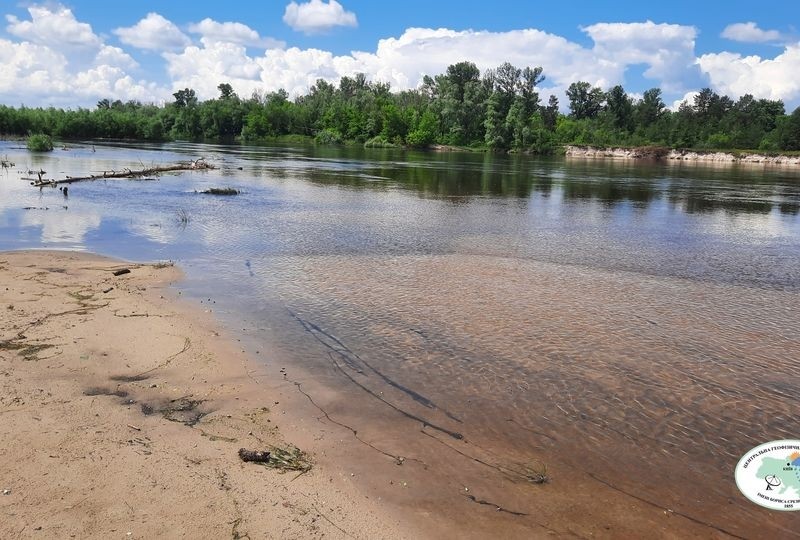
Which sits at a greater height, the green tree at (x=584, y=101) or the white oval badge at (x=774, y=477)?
the green tree at (x=584, y=101)

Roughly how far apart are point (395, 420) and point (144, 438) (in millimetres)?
3230

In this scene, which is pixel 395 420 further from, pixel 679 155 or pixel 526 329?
pixel 679 155

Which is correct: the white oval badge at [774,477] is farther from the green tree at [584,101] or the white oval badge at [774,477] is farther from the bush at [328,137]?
the green tree at [584,101]

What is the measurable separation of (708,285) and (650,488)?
11708 mm

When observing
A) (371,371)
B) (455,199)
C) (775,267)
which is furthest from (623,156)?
(371,371)

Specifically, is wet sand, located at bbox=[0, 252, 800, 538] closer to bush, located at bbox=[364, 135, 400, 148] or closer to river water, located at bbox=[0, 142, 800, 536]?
river water, located at bbox=[0, 142, 800, 536]

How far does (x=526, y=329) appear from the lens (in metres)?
12.1

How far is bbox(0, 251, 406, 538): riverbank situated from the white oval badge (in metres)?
4.04

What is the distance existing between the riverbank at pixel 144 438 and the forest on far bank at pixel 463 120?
121150 millimetres

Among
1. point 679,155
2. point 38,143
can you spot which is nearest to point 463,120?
point 679,155

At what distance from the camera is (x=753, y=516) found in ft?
20.8

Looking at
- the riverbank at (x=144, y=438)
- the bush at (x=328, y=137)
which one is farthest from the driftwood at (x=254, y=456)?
the bush at (x=328, y=137)

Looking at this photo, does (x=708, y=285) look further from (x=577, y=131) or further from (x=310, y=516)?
(x=577, y=131)

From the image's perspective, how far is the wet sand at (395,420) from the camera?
5867 mm
